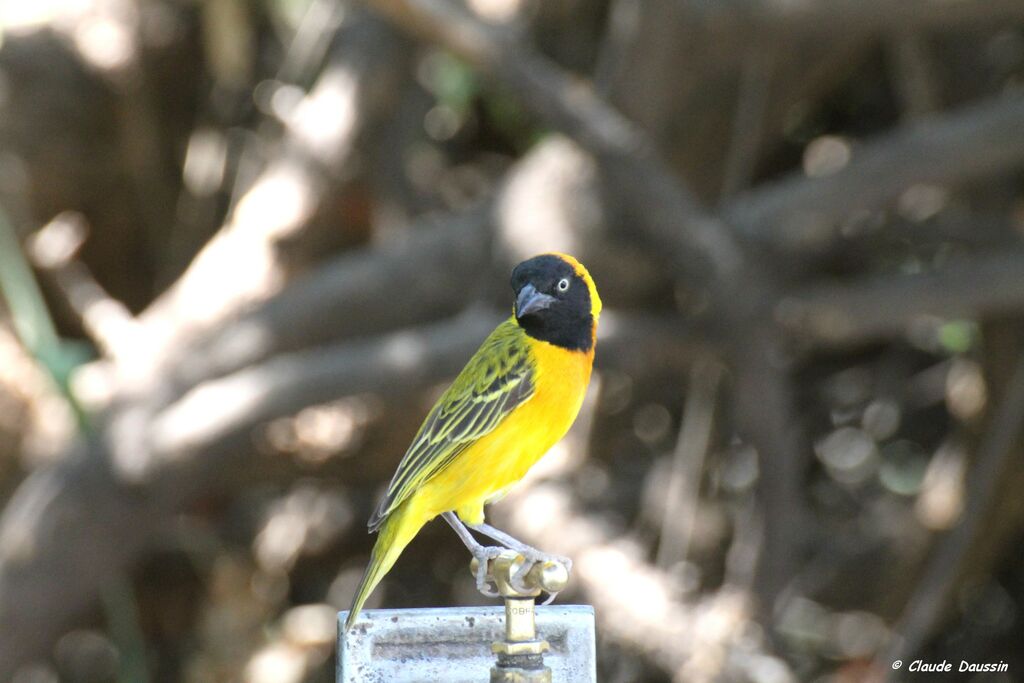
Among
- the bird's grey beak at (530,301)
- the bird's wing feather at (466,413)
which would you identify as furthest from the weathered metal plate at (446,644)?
the bird's grey beak at (530,301)

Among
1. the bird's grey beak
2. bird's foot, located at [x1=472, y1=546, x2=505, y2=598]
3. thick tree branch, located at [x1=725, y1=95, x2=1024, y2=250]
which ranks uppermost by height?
thick tree branch, located at [x1=725, y1=95, x2=1024, y2=250]

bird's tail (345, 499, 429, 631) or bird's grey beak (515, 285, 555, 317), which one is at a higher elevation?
bird's grey beak (515, 285, 555, 317)

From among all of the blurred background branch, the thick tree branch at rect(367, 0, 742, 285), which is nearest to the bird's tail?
the blurred background branch

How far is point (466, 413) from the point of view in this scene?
2352 millimetres

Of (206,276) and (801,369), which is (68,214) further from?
(801,369)

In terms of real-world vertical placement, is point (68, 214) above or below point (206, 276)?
above

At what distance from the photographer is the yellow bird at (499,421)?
2.25 m

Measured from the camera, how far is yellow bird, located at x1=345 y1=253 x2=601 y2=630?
2246 millimetres

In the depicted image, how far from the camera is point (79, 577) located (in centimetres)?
470

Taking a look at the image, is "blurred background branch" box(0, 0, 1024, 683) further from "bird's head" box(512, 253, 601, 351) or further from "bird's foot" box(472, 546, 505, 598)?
"bird's foot" box(472, 546, 505, 598)

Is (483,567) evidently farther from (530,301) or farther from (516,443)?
(530,301)

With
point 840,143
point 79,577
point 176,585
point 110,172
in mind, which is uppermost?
point 110,172

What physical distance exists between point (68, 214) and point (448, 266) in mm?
2241

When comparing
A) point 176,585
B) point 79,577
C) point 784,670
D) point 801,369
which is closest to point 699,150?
point 801,369
